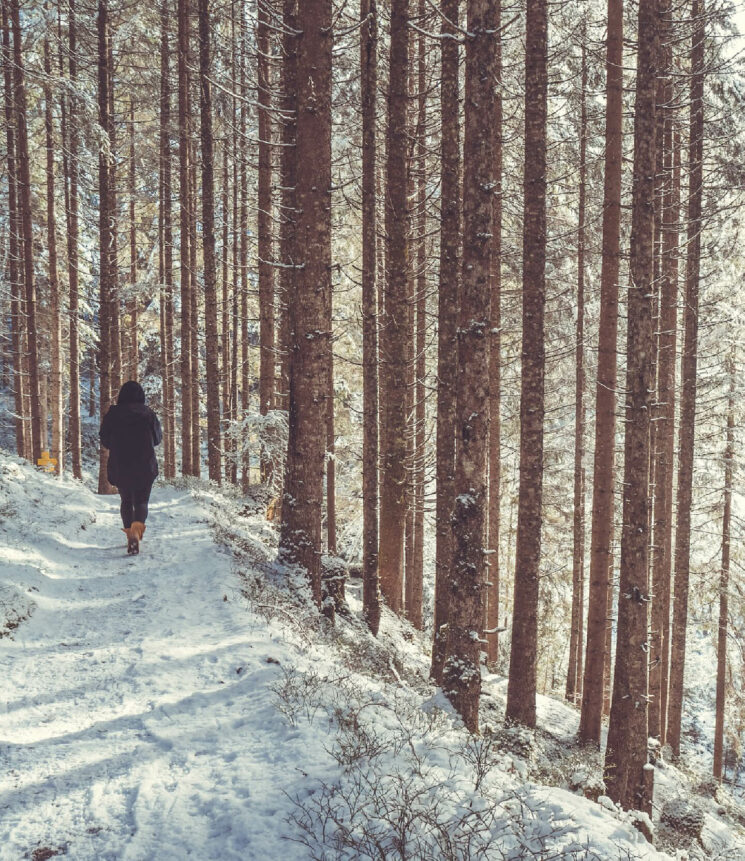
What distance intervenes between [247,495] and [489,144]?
13.7m

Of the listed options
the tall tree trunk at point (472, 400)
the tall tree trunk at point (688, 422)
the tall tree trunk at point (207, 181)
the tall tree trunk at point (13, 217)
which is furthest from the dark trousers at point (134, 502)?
the tall tree trunk at point (688, 422)

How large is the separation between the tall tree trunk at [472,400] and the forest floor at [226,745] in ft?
1.93

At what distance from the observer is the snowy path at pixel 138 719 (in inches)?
127

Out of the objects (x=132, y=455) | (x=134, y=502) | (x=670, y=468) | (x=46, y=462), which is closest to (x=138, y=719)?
(x=134, y=502)

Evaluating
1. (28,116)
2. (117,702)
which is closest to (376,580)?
(117,702)

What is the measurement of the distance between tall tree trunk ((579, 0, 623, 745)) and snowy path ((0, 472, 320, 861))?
743 centimetres

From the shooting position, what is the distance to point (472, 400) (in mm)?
6602

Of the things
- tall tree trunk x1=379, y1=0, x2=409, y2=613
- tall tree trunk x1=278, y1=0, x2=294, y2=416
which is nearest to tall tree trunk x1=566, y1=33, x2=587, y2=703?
tall tree trunk x1=379, y1=0, x2=409, y2=613

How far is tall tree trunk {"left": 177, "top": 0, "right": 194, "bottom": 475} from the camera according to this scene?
15.7 meters

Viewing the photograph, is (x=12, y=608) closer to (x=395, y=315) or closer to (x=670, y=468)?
(x=395, y=315)

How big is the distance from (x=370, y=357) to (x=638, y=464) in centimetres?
485

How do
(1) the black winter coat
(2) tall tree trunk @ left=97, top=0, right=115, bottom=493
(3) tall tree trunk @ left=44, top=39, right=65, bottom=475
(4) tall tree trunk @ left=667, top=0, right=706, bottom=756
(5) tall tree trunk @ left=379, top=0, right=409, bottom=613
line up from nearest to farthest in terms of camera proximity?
1. (1) the black winter coat
2. (5) tall tree trunk @ left=379, top=0, right=409, bottom=613
3. (4) tall tree trunk @ left=667, top=0, right=706, bottom=756
4. (2) tall tree trunk @ left=97, top=0, right=115, bottom=493
5. (3) tall tree trunk @ left=44, top=39, right=65, bottom=475

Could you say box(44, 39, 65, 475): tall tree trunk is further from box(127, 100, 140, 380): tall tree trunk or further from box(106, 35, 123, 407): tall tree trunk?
box(127, 100, 140, 380): tall tree trunk

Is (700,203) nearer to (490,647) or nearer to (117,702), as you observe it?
(490,647)
